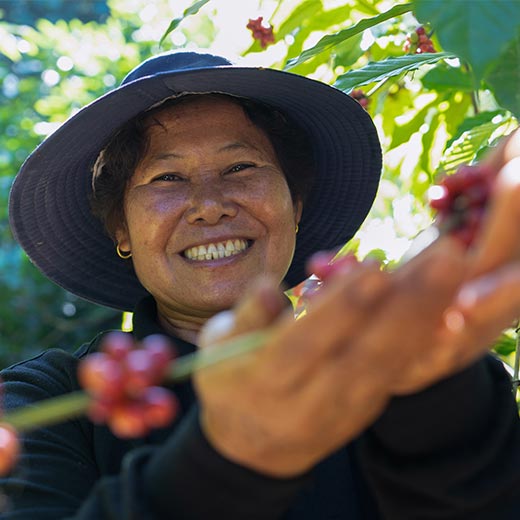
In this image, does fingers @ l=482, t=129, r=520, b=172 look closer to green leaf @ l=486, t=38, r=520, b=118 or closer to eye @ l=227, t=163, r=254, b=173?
green leaf @ l=486, t=38, r=520, b=118

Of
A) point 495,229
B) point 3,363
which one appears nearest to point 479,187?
point 495,229

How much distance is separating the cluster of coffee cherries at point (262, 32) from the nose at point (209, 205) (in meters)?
0.59

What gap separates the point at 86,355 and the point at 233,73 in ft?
2.14

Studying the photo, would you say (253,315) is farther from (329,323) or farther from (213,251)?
(213,251)

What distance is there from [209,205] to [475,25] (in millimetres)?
860

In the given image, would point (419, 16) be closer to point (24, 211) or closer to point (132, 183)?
point (132, 183)

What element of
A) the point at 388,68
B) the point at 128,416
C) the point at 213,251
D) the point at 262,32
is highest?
the point at 128,416

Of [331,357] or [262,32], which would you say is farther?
[262,32]

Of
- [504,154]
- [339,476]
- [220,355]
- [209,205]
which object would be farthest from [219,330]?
[209,205]

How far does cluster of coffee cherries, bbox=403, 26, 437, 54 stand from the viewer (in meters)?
2.56

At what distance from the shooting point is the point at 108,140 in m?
2.29

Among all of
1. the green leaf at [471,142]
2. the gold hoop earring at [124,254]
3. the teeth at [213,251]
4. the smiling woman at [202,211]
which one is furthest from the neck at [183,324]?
the green leaf at [471,142]

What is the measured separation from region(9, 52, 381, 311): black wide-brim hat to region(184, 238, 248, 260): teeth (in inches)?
12.6

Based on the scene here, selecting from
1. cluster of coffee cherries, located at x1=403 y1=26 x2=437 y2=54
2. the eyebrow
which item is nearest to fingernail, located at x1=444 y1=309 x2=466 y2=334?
the eyebrow
